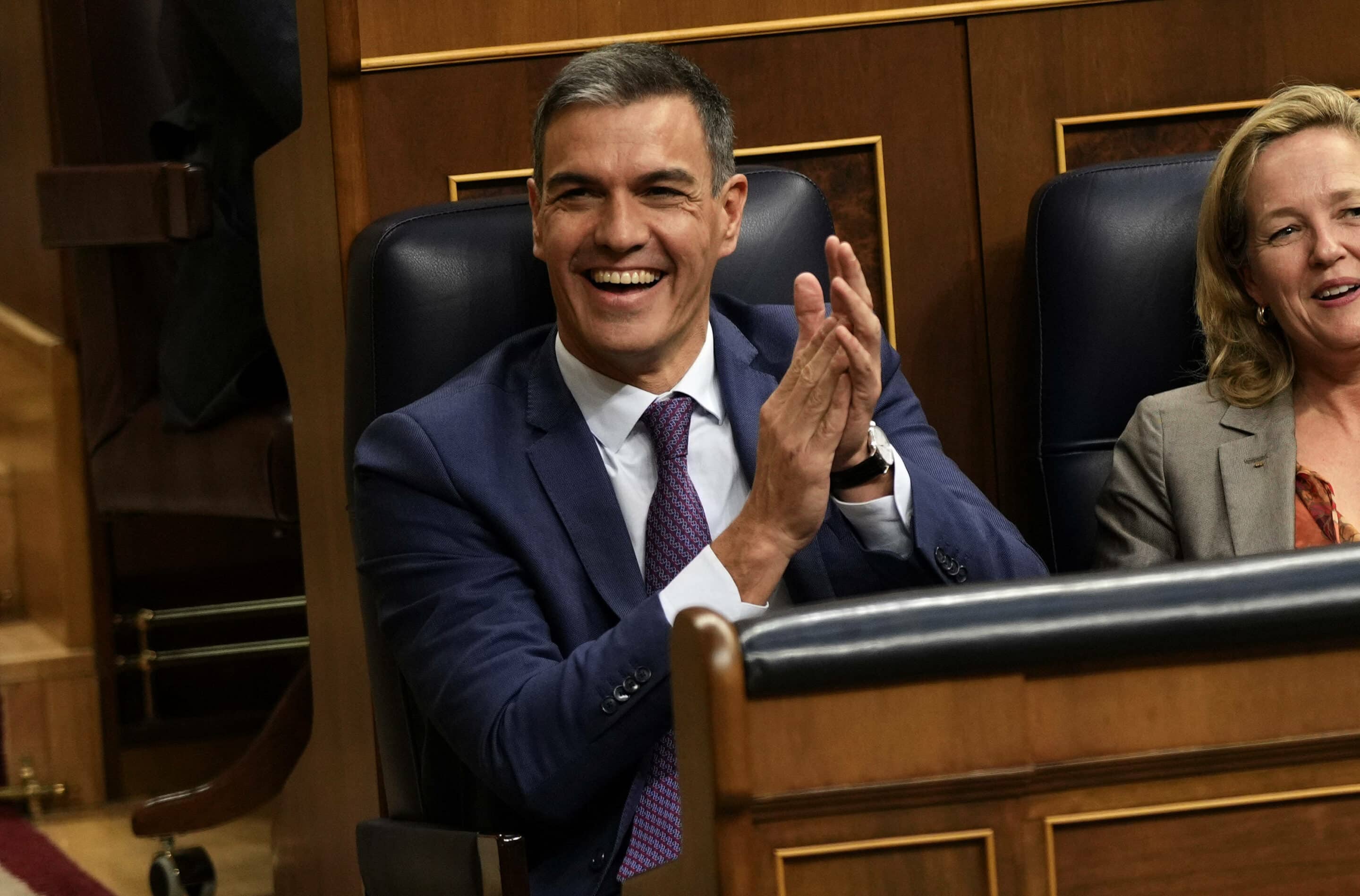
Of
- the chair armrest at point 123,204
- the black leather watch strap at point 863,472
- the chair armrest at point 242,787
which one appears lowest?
the chair armrest at point 242,787

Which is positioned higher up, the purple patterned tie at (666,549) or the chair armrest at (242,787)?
the purple patterned tie at (666,549)

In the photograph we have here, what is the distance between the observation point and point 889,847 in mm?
858

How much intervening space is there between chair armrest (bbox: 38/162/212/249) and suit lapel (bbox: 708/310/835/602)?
104 centimetres

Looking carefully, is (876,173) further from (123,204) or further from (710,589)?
(123,204)

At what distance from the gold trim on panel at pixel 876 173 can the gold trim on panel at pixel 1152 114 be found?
22 cm

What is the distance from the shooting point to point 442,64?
6.15 feet

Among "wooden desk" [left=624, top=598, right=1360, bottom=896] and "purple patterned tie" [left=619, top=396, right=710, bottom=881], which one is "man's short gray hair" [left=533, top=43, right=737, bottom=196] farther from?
"wooden desk" [left=624, top=598, right=1360, bottom=896]

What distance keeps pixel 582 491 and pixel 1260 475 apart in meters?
0.75

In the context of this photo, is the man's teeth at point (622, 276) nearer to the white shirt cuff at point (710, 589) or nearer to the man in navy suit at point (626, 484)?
the man in navy suit at point (626, 484)

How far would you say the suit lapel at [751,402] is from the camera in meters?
1.56

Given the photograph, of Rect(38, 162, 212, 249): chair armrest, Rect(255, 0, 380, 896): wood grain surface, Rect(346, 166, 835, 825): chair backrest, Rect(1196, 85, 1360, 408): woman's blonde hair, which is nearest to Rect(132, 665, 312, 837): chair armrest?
Rect(255, 0, 380, 896): wood grain surface

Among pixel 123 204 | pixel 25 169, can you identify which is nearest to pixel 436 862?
pixel 123 204

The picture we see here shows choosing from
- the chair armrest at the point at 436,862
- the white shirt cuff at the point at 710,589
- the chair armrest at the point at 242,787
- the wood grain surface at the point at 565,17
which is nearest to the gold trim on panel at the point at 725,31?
the wood grain surface at the point at 565,17

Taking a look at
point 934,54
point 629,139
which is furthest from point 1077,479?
point 629,139
